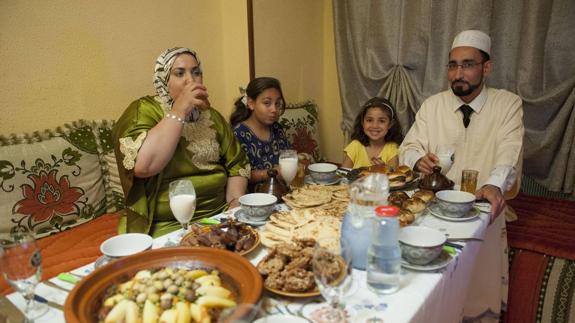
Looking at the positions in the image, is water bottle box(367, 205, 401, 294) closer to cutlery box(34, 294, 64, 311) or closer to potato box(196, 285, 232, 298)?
potato box(196, 285, 232, 298)

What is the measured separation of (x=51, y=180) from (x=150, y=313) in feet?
5.09

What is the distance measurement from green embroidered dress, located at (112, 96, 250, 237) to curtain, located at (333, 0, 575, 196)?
1.75 meters

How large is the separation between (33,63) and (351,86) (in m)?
2.36

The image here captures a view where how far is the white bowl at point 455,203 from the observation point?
4.56 feet

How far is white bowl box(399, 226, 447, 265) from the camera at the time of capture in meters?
1.04

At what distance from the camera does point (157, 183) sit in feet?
5.71

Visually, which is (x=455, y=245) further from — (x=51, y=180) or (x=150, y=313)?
(x=51, y=180)

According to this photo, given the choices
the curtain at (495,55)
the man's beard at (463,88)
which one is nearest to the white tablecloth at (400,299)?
the man's beard at (463,88)

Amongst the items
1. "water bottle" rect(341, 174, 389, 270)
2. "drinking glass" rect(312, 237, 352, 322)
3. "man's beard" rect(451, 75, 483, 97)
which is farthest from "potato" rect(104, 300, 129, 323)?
"man's beard" rect(451, 75, 483, 97)

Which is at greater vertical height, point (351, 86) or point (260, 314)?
point (351, 86)

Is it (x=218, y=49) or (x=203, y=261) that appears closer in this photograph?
(x=203, y=261)

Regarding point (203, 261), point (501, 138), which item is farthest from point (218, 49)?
point (203, 261)

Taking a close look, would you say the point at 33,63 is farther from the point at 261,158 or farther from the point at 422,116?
the point at 422,116

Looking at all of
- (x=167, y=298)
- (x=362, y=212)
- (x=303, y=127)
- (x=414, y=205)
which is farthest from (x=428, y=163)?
(x=303, y=127)
